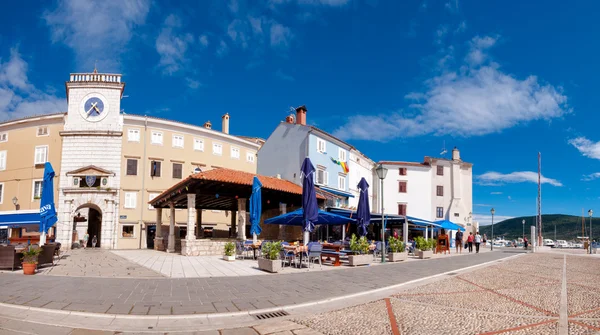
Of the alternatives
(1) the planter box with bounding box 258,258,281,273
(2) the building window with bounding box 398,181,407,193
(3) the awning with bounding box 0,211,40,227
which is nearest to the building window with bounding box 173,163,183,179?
(3) the awning with bounding box 0,211,40,227

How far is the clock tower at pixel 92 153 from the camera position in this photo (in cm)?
2750

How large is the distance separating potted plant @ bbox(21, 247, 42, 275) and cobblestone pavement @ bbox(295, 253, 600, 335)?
371 inches

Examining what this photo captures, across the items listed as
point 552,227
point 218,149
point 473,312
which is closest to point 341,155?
point 218,149

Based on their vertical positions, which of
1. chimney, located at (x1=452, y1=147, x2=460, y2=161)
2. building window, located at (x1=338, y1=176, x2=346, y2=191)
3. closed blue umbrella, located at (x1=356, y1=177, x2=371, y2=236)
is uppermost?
chimney, located at (x1=452, y1=147, x2=460, y2=161)

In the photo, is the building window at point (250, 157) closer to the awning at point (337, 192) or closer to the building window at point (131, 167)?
the awning at point (337, 192)

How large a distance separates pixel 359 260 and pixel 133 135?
75.5 ft

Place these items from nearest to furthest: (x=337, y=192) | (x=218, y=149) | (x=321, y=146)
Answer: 1. (x=321, y=146)
2. (x=337, y=192)
3. (x=218, y=149)

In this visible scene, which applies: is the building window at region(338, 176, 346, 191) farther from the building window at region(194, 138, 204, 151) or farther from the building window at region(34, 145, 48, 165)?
the building window at region(34, 145, 48, 165)

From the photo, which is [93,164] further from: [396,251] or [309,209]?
[396,251]

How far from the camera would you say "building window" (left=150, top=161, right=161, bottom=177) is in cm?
3094

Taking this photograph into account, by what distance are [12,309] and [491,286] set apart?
1100 cm

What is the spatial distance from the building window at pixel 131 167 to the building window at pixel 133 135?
1.74 metres

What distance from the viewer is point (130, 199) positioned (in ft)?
97.6

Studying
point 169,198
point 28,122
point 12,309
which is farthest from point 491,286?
point 28,122
